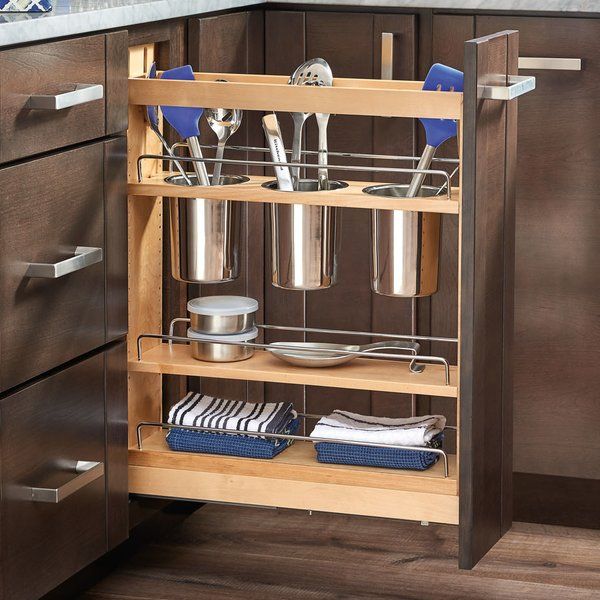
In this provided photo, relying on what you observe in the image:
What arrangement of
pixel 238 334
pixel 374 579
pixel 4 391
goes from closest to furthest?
pixel 4 391, pixel 238 334, pixel 374 579

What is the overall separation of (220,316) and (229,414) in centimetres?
16

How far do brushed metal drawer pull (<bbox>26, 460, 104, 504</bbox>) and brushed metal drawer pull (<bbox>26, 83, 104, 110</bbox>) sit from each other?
50 centimetres

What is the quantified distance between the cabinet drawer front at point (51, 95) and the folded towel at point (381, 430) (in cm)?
59

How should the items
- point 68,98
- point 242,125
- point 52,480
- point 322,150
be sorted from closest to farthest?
point 68,98 < point 52,480 < point 322,150 < point 242,125

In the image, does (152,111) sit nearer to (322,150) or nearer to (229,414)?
(322,150)

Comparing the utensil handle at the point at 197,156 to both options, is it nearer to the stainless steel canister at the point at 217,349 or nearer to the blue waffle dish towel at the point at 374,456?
the stainless steel canister at the point at 217,349

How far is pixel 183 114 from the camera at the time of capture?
76.8 inches

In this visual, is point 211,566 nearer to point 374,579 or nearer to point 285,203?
point 374,579

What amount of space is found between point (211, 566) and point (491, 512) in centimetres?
60

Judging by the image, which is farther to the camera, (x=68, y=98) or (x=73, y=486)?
(x=73, y=486)

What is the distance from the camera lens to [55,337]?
1.72 meters

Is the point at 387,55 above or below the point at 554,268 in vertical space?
above

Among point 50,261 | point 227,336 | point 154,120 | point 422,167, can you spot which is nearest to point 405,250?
point 422,167

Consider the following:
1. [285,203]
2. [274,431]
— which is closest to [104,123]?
[285,203]
